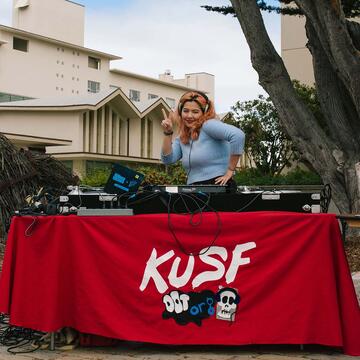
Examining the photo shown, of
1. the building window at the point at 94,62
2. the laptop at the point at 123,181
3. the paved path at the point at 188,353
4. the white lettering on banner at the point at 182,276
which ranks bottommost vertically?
the paved path at the point at 188,353

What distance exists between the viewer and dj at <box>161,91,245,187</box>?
4828mm

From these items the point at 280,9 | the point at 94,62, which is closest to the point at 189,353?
the point at 280,9

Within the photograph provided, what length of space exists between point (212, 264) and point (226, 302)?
284mm

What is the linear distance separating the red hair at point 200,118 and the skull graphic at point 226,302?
1311 millimetres

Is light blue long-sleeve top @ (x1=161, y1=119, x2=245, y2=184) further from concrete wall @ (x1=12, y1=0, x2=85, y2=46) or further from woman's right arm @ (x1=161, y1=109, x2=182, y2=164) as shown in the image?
concrete wall @ (x1=12, y1=0, x2=85, y2=46)

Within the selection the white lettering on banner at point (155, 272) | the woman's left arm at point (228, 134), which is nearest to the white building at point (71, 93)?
the woman's left arm at point (228, 134)

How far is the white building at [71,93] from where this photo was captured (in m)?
32.1

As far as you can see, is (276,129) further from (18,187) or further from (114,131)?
(18,187)

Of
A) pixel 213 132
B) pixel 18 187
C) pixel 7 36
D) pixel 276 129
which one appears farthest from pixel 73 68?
pixel 213 132

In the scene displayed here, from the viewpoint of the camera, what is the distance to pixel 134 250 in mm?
4434

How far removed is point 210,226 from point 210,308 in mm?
582

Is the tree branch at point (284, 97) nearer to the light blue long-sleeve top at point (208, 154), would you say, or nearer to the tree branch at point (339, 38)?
the tree branch at point (339, 38)

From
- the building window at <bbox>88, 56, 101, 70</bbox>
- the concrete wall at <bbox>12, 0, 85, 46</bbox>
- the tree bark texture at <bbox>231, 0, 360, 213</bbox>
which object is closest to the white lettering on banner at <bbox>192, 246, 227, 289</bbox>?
the tree bark texture at <bbox>231, 0, 360, 213</bbox>

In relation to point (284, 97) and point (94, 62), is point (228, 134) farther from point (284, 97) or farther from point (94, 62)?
point (94, 62)
